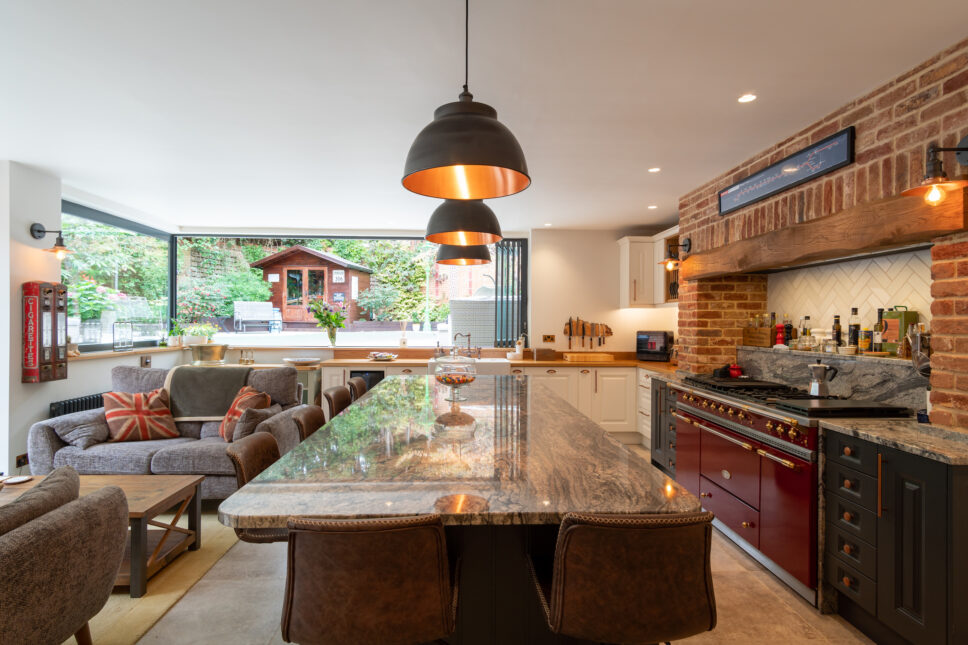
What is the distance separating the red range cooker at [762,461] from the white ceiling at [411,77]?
1655 millimetres

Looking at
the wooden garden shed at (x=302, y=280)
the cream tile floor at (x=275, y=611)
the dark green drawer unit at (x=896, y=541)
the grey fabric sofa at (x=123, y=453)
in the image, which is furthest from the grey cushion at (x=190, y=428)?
the dark green drawer unit at (x=896, y=541)

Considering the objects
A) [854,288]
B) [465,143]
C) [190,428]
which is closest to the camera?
[465,143]

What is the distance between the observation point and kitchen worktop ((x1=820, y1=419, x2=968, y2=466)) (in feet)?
6.04

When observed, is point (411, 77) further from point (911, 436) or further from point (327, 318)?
point (327, 318)

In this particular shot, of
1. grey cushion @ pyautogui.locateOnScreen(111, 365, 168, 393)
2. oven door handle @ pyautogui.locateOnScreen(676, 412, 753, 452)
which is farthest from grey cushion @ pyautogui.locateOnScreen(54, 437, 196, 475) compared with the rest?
oven door handle @ pyautogui.locateOnScreen(676, 412, 753, 452)

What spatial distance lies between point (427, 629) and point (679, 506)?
0.70 m

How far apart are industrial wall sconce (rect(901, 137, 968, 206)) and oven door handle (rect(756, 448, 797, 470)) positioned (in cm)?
134

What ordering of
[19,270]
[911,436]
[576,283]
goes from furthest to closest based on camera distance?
[576,283], [19,270], [911,436]

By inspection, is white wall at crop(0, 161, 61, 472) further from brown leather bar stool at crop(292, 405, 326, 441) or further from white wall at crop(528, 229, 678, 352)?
white wall at crop(528, 229, 678, 352)

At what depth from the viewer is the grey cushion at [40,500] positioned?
1.55 m

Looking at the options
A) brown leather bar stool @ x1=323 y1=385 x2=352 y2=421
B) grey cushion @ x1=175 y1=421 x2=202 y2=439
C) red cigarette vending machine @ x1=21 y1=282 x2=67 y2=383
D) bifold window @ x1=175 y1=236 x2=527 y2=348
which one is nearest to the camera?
brown leather bar stool @ x1=323 y1=385 x2=352 y2=421

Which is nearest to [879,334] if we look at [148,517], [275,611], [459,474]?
[459,474]

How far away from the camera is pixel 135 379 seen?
4289 mm

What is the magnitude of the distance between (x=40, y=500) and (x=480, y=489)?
1544 millimetres
